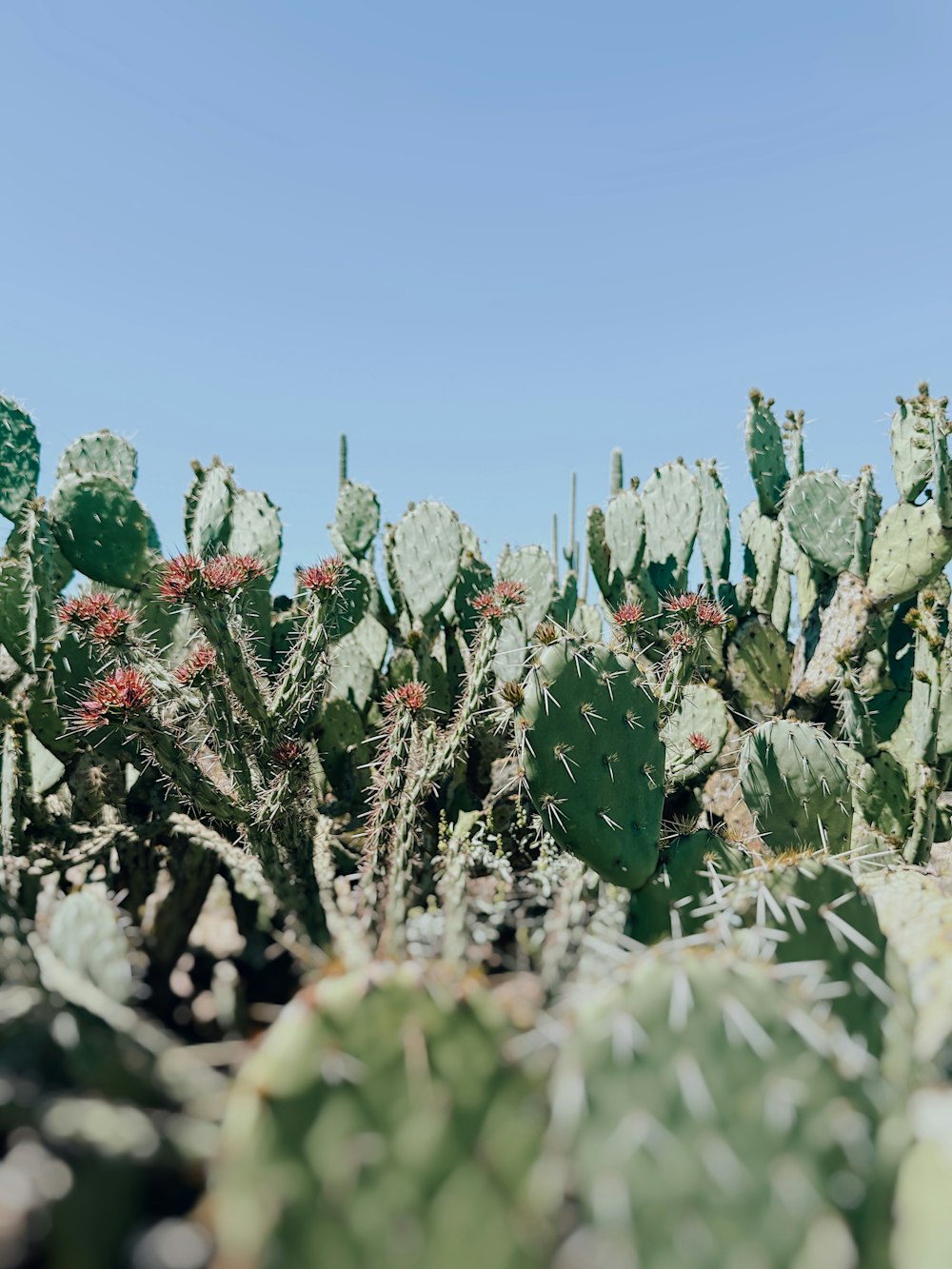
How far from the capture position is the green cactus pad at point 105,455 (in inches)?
194

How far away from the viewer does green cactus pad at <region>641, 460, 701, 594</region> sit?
6.05 meters

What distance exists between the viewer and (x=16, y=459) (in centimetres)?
469

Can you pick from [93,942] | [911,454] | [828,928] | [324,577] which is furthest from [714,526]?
[93,942]

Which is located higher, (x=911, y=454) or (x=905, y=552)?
(x=911, y=454)

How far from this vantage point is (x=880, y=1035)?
1.46m

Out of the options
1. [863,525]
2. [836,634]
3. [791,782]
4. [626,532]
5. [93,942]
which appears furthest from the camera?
[626,532]

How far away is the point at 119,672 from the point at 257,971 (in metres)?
1.63

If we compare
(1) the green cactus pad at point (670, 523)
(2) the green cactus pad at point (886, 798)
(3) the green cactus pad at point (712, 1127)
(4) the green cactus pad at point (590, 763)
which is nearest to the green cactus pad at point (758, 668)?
(1) the green cactus pad at point (670, 523)

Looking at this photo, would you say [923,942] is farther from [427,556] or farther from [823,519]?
[823,519]

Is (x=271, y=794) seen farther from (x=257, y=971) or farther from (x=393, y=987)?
(x=393, y=987)

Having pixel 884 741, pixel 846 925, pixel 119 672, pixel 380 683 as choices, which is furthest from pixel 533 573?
pixel 846 925

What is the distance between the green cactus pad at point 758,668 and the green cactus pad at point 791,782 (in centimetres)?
293

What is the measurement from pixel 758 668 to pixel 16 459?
15.2ft

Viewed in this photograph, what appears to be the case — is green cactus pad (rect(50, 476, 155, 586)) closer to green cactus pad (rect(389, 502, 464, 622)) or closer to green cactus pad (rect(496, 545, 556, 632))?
green cactus pad (rect(389, 502, 464, 622))
